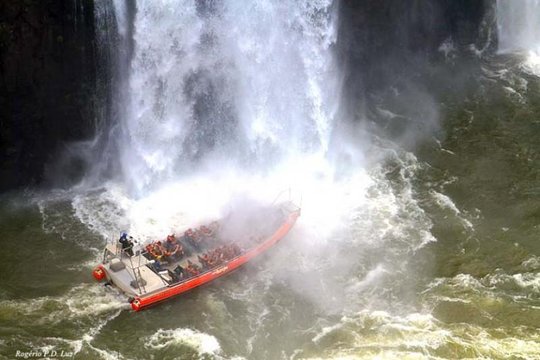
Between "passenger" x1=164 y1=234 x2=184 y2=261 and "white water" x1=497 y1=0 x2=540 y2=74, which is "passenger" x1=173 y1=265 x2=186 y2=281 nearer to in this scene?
"passenger" x1=164 y1=234 x2=184 y2=261

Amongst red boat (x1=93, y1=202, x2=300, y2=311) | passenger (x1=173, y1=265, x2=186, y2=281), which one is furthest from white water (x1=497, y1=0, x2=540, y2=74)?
passenger (x1=173, y1=265, x2=186, y2=281)

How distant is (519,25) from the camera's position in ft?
164

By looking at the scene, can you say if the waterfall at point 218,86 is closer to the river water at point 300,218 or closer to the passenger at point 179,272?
the river water at point 300,218

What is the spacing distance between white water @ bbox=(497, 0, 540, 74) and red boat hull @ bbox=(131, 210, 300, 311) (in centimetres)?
A: 2696

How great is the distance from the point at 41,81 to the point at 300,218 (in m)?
14.3

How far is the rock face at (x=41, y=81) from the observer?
3256cm

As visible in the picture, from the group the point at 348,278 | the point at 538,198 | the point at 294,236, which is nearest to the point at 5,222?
the point at 294,236

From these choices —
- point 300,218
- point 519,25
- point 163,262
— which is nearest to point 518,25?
point 519,25

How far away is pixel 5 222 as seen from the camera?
32031mm

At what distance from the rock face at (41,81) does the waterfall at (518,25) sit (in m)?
30.1

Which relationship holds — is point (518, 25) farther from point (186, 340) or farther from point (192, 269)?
point (186, 340)

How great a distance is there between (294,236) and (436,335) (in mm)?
8509

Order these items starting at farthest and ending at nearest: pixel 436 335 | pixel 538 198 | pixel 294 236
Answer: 1. pixel 538 198
2. pixel 294 236
3. pixel 436 335

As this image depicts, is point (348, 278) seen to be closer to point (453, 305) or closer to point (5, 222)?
point (453, 305)
